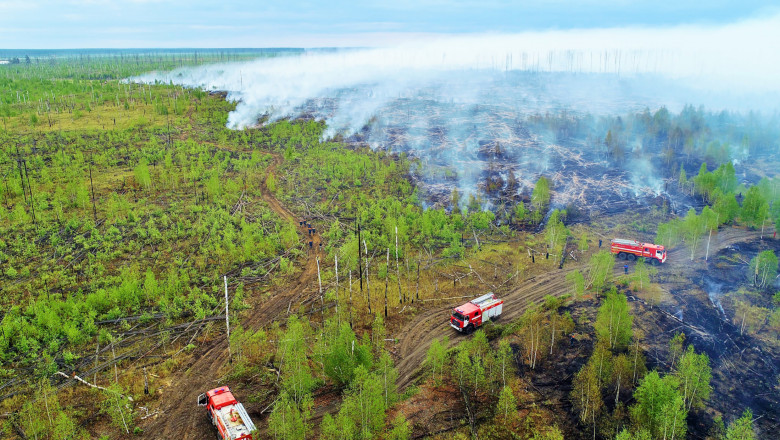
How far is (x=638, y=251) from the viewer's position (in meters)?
48.4

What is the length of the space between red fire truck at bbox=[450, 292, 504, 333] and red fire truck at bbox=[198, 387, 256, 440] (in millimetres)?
17382

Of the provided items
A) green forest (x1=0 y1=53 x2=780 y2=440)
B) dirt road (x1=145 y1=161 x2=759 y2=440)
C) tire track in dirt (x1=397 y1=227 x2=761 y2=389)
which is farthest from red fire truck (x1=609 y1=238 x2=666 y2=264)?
green forest (x1=0 y1=53 x2=780 y2=440)

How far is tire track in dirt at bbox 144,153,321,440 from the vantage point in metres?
26.8

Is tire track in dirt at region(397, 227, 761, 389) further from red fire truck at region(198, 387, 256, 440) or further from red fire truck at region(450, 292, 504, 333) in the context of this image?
red fire truck at region(198, 387, 256, 440)

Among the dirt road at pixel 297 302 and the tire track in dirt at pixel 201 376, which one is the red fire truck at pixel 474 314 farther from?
the tire track in dirt at pixel 201 376

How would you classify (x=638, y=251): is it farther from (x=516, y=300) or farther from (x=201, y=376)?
(x=201, y=376)

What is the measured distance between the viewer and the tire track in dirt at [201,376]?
88.1ft

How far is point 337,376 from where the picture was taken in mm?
29281

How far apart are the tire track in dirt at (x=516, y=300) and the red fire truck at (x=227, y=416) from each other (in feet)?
34.2

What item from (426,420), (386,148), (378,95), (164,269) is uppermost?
(378,95)

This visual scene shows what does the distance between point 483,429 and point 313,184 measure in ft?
177

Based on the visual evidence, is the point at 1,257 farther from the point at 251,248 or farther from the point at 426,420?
the point at 426,420

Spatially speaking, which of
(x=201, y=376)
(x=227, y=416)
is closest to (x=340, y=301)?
(x=201, y=376)

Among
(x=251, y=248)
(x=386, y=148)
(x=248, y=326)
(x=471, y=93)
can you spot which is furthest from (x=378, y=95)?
(x=248, y=326)
